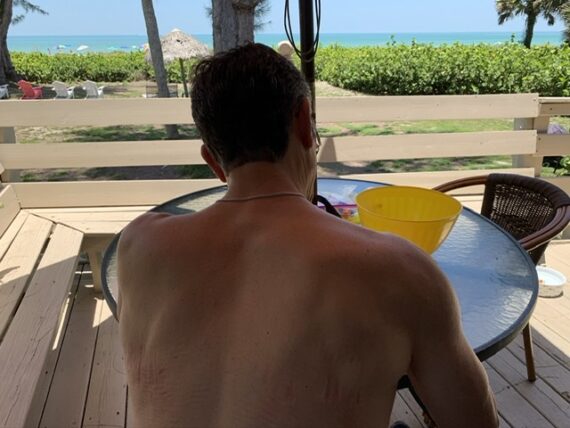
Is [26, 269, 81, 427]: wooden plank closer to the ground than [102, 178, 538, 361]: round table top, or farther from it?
closer to the ground

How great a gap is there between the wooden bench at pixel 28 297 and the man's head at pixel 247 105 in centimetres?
110

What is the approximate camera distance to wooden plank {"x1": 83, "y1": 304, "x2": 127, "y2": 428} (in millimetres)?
1951

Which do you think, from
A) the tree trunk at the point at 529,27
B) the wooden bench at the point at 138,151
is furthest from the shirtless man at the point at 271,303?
the tree trunk at the point at 529,27

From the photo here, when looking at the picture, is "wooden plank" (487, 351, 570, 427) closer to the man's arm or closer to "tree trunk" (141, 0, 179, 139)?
the man's arm

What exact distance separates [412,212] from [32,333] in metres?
1.37

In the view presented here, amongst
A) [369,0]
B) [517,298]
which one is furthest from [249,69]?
[369,0]

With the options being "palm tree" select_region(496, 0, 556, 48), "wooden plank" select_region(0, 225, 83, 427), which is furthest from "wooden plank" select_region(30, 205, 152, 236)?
"palm tree" select_region(496, 0, 556, 48)

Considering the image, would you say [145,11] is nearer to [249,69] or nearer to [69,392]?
[69,392]

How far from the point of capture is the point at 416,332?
64 cm

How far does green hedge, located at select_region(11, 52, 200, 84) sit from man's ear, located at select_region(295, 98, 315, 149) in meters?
17.5

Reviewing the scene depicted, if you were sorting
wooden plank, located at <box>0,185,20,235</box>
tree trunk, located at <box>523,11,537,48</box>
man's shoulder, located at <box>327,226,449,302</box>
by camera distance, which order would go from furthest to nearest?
1. tree trunk, located at <box>523,11,537,48</box>
2. wooden plank, located at <box>0,185,20,235</box>
3. man's shoulder, located at <box>327,226,449,302</box>

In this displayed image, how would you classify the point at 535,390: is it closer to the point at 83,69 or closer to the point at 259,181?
the point at 259,181

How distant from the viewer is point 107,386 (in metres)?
2.13

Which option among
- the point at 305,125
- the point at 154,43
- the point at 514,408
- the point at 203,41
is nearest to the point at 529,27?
the point at 154,43
